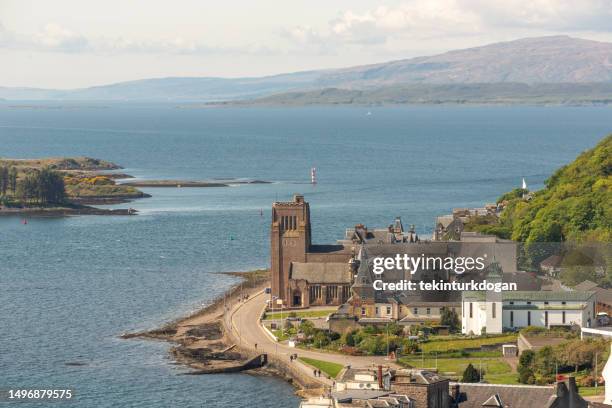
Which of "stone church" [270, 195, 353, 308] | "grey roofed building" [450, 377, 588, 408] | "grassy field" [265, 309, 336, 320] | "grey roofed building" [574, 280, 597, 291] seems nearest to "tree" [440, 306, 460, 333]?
"grey roofed building" [574, 280, 597, 291]

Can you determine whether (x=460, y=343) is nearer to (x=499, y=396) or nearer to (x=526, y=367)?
(x=526, y=367)

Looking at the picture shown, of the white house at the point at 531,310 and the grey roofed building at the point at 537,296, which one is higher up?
the grey roofed building at the point at 537,296

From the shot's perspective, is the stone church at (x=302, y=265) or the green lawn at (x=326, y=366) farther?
the stone church at (x=302, y=265)

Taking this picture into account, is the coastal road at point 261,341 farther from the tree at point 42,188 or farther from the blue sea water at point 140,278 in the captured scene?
the tree at point 42,188

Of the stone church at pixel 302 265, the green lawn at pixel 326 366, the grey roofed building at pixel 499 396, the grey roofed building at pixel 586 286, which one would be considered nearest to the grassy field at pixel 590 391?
the grey roofed building at pixel 499 396

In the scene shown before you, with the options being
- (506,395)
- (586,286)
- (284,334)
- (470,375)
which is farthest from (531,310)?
(506,395)
